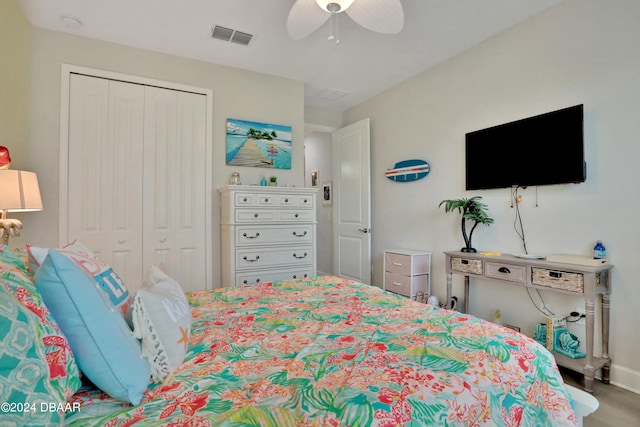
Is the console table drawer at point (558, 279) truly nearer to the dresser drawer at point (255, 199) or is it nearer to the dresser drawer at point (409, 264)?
the dresser drawer at point (409, 264)

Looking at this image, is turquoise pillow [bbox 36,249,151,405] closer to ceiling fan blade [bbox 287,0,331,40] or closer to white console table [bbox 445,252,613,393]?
ceiling fan blade [bbox 287,0,331,40]

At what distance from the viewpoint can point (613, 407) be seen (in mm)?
1815

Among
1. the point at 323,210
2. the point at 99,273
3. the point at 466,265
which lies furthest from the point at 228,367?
the point at 323,210

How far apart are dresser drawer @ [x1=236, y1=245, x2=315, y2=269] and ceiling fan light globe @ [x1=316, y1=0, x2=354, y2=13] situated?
84.0 inches

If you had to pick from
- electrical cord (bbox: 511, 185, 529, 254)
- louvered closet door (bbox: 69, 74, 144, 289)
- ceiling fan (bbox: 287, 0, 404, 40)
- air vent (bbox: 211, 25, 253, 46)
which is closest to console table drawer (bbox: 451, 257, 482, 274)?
electrical cord (bbox: 511, 185, 529, 254)

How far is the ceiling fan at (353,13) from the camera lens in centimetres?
188

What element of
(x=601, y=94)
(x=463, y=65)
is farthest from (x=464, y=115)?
(x=601, y=94)

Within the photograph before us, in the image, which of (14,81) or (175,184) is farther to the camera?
(175,184)

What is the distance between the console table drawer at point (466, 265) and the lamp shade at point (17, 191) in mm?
3236

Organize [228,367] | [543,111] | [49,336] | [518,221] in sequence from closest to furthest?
[49,336] → [228,367] → [543,111] → [518,221]

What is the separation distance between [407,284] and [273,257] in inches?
58.0

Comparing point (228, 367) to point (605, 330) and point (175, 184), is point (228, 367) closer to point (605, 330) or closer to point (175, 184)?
point (605, 330)

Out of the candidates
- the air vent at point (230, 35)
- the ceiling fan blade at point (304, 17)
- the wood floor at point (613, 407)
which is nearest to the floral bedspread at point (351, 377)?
the wood floor at point (613, 407)

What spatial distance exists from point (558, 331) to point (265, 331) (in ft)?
7.24
